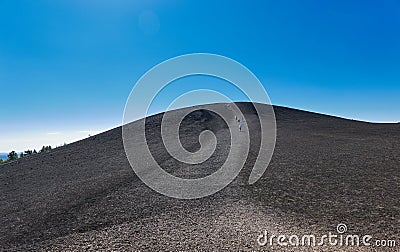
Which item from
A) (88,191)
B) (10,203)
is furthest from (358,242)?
(10,203)

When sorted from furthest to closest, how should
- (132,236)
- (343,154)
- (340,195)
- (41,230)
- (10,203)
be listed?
(343,154), (10,203), (340,195), (41,230), (132,236)

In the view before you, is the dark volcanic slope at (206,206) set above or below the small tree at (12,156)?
below

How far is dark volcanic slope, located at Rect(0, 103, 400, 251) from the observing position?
7.50 metres

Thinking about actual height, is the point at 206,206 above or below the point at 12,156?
below

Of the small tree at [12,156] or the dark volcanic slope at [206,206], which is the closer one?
the dark volcanic slope at [206,206]

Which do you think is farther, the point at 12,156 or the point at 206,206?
the point at 12,156

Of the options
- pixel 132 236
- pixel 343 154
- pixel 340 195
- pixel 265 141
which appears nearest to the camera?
pixel 132 236

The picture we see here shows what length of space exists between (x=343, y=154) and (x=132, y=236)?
14.5 m

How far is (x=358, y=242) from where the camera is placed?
6820 mm

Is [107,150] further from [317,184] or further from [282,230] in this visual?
[282,230]

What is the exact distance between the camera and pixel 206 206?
975 centimetres

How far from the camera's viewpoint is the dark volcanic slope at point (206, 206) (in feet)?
24.6

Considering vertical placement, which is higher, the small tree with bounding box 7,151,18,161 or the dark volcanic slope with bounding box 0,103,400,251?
the small tree with bounding box 7,151,18,161

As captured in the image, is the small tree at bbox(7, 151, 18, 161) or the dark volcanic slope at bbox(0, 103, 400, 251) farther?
the small tree at bbox(7, 151, 18, 161)
